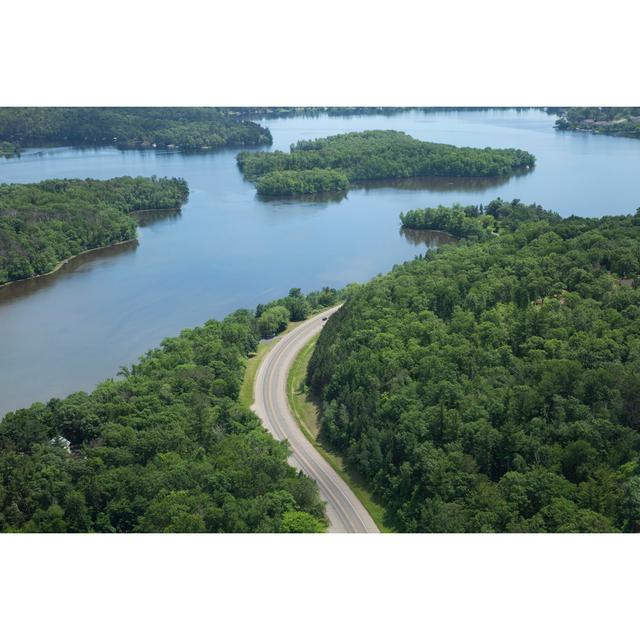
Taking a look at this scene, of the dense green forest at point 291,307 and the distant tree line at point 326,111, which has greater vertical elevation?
the distant tree line at point 326,111

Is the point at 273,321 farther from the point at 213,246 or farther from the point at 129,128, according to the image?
the point at 129,128

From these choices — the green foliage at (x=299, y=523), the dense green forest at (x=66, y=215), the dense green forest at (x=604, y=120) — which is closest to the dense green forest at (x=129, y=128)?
the dense green forest at (x=66, y=215)

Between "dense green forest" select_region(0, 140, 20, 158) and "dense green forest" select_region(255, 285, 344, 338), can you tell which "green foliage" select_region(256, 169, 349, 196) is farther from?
"dense green forest" select_region(0, 140, 20, 158)

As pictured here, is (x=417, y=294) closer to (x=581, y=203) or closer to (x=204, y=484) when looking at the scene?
(x=204, y=484)

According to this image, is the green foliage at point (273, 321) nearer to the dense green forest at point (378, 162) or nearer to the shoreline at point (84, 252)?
the shoreline at point (84, 252)

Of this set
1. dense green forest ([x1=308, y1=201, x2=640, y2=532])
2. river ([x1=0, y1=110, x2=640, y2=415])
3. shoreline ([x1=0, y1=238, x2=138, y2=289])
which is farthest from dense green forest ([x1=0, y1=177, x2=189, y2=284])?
dense green forest ([x1=308, y1=201, x2=640, y2=532])

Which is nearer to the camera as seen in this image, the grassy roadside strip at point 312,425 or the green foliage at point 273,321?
the grassy roadside strip at point 312,425
